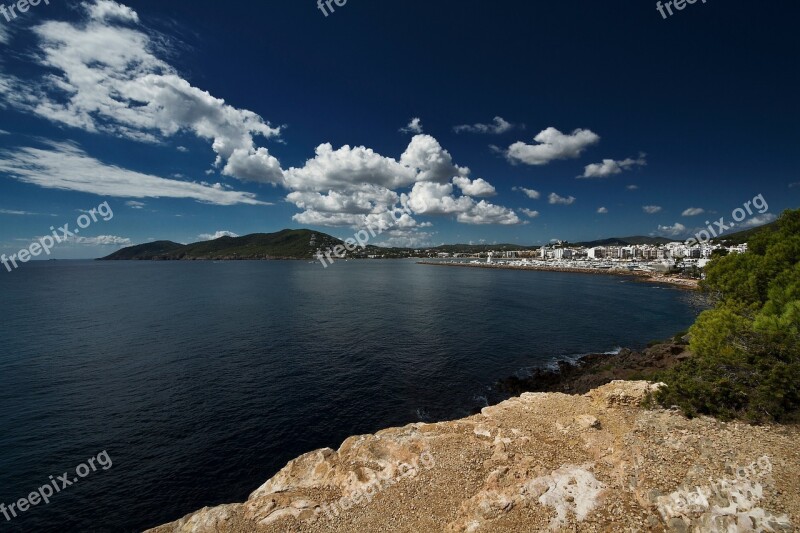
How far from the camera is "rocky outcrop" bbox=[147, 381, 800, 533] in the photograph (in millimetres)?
10234

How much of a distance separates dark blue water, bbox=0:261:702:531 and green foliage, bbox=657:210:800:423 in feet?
55.2

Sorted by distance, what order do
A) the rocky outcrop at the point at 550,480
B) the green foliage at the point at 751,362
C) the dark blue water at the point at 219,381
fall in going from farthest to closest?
1. the dark blue water at the point at 219,381
2. the green foliage at the point at 751,362
3. the rocky outcrop at the point at 550,480

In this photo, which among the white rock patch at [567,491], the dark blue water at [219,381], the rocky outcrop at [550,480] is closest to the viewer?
the rocky outcrop at [550,480]

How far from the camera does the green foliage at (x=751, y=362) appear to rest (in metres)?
13.6

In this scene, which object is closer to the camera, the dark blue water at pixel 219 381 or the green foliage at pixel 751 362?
the green foliage at pixel 751 362

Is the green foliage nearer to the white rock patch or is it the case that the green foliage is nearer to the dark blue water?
the white rock patch

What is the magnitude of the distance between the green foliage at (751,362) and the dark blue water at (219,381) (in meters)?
16.8

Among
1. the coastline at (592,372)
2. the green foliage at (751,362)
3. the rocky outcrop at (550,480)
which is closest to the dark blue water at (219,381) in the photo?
the coastline at (592,372)

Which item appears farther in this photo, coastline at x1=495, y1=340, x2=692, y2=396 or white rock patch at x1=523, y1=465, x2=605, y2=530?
coastline at x1=495, y1=340, x2=692, y2=396

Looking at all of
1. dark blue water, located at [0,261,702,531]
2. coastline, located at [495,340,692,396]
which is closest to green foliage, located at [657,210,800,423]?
coastline, located at [495,340,692,396]

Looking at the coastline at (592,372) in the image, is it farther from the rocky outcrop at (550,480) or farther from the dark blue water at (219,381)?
the rocky outcrop at (550,480)

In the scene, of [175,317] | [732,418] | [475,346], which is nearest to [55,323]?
[175,317]

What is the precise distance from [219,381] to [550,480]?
104 ft

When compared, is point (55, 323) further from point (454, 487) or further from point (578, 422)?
point (578, 422)
